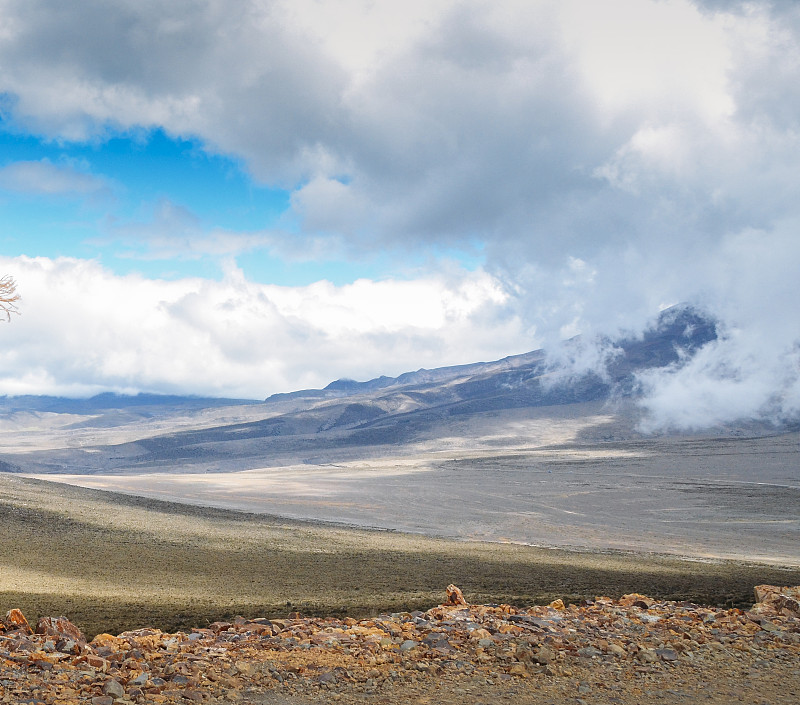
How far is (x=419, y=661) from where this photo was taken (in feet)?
24.8

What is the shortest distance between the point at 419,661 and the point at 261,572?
28.5ft

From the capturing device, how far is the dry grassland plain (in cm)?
1103

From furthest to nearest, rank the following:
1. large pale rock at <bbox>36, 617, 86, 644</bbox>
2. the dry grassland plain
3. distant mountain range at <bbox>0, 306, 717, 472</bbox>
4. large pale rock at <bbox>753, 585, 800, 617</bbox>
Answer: distant mountain range at <bbox>0, 306, 717, 472</bbox> → the dry grassland plain → large pale rock at <bbox>753, 585, 800, 617</bbox> → large pale rock at <bbox>36, 617, 86, 644</bbox>

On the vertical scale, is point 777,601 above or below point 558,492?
above

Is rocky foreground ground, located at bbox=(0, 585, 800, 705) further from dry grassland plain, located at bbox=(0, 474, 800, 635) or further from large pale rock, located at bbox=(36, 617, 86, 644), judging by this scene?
dry grassland plain, located at bbox=(0, 474, 800, 635)

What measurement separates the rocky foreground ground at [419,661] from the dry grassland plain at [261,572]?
170cm

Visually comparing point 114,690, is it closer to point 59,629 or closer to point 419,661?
point 59,629

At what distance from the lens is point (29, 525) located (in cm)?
2019

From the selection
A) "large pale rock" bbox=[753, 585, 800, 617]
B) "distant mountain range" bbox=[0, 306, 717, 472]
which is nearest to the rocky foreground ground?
"large pale rock" bbox=[753, 585, 800, 617]

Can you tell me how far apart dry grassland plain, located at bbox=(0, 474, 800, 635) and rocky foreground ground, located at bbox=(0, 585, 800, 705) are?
170cm

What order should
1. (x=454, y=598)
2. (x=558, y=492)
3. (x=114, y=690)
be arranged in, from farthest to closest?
(x=558, y=492), (x=454, y=598), (x=114, y=690)

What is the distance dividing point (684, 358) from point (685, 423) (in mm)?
38393

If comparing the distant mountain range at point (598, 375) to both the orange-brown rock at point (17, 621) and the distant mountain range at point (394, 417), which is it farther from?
the orange-brown rock at point (17, 621)

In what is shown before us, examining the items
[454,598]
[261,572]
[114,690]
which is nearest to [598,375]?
[261,572]
